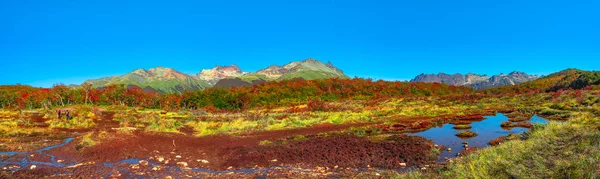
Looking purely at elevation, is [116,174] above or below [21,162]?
below

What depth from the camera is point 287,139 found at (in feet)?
86.8

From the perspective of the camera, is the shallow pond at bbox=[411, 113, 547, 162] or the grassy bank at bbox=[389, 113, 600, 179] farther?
the shallow pond at bbox=[411, 113, 547, 162]

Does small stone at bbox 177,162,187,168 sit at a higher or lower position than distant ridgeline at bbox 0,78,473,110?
lower

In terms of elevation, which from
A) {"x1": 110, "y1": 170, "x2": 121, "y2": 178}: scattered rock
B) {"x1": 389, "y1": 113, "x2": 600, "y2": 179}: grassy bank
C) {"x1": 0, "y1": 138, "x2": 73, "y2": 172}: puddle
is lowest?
{"x1": 110, "y1": 170, "x2": 121, "y2": 178}: scattered rock

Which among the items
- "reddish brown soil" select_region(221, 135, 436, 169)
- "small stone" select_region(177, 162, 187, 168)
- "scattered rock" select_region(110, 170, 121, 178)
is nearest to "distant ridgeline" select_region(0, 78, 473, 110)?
"reddish brown soil" select_region(221, 135, 436, 169)

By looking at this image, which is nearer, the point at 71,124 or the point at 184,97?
the point at 71,124

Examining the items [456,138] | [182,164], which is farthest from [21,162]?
[456,138]

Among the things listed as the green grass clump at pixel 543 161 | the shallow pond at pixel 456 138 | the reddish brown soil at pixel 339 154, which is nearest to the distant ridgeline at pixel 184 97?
the shallow pond at pixel 456 138

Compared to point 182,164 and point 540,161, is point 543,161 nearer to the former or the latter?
point 540,161

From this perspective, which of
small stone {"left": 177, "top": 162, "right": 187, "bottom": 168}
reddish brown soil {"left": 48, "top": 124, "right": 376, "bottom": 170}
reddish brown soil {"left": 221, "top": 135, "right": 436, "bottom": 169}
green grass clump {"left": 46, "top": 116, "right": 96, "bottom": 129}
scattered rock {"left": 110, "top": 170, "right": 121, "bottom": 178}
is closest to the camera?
scattered rock {"left": 110, "top": 170, "right": 121, "bottom": 178}

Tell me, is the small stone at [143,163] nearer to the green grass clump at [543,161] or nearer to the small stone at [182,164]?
the small stone at [182,164]

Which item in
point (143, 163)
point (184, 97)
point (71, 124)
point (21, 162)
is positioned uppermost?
point (184, 97)

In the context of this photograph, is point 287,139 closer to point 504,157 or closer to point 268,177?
point 268,177

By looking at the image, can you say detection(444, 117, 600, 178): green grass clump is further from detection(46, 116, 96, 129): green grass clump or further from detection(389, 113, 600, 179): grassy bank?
detection(46, 116, 96, 129): green grass clump
